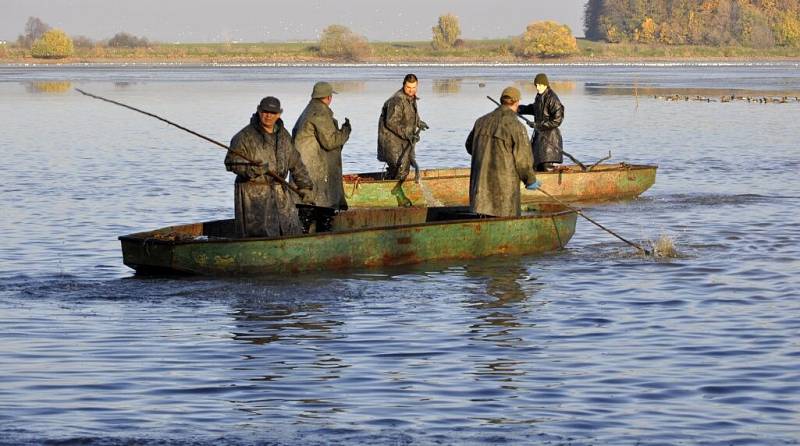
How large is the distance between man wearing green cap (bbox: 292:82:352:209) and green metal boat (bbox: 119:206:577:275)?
309 millimetres

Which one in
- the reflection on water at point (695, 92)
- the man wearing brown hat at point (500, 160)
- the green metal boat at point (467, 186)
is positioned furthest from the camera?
the reflection on water at point (695, 92)

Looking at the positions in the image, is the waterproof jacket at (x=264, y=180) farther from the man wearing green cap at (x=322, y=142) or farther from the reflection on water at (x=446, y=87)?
the reflection on water at (x=446, y=87)

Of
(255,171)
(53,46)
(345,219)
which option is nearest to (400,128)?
(345,219)

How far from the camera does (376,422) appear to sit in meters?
8.76

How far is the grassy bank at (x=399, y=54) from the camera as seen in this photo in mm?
139750

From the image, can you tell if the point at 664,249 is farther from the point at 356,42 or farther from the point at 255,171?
the point at 356,42

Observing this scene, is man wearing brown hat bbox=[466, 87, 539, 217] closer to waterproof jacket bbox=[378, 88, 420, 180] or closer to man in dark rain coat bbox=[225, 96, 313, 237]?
man in dark rain coat bbox=[225, 96, 313, 237]

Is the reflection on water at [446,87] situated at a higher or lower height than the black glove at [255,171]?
lower

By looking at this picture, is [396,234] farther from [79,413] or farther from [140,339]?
[79,413]

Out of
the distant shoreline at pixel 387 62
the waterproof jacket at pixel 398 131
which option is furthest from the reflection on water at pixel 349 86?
the distant shoreline at pixel 387 62

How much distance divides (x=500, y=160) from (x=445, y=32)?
516ft

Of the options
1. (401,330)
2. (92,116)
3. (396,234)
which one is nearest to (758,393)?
(401,330)

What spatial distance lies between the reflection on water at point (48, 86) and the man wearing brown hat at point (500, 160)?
5195 cm

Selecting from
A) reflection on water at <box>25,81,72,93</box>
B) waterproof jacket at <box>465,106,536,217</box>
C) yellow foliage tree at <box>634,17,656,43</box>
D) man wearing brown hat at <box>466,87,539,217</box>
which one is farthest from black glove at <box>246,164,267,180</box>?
yellow foliage tree at <box>634,17,656,43</box>
